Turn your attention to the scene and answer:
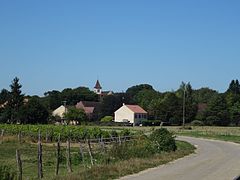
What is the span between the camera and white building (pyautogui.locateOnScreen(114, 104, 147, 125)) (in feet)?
468

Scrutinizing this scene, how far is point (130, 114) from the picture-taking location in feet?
467

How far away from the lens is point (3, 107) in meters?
122

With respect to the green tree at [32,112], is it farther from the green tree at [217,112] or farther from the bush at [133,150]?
the bush at [133,150]

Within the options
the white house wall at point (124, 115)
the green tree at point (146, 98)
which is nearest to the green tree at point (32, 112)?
the white house wall at point (124, 115)

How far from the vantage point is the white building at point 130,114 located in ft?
468

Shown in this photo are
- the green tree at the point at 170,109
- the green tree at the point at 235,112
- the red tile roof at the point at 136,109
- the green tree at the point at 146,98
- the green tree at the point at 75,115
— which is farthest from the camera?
the green tree at the point at 146,98

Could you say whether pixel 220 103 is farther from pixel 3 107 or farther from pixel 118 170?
pixel 118 170

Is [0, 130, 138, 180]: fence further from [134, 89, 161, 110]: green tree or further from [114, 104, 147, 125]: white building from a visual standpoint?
[134, 89, 161, 110]: green tree

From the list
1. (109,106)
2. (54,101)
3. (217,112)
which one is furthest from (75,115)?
(54,101)

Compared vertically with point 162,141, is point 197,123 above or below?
above

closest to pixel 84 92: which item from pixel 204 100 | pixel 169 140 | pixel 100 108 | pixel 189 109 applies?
pixel 100 108

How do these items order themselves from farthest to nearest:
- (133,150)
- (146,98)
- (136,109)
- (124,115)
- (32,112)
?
1. (146,98)
2. (136,109)
3. (124,115)
4. (32,112)
5. (133,150)

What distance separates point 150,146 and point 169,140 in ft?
11.6

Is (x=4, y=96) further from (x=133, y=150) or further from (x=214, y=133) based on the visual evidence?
(x=133, y=150)
